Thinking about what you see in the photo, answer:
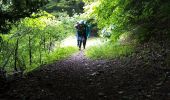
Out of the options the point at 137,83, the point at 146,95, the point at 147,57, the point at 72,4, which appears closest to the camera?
the point at 146,95

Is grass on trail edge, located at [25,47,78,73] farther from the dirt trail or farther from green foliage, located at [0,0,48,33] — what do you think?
green foliage, located at [0,0,48,33]

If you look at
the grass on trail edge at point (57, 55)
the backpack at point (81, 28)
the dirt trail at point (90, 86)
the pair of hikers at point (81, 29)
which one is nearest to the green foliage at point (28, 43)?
the grass on trail edge at point (57, 55)

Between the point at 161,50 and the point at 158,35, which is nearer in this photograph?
the point at 161,50

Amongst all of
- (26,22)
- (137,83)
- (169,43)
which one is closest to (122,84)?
(137,83)

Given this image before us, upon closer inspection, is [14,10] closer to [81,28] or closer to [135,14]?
[135,14]

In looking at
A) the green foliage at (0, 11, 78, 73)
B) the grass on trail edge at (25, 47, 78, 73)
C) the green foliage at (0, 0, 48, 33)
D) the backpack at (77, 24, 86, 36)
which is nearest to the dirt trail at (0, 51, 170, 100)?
the green foliage at (0, 0, 48, 33)

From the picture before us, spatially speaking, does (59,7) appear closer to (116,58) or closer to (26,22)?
(26,22)

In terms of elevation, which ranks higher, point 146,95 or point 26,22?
point 26,22

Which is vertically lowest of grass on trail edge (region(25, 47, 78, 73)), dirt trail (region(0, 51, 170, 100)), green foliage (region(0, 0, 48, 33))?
dirt trail (region(0, 51, 170, 100))

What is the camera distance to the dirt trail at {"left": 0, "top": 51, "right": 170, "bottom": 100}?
268 inches

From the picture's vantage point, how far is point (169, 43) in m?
10.5

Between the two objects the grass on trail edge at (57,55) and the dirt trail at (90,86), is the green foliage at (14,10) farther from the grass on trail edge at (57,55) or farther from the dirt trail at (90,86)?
the grass on trail edge at (57,55)

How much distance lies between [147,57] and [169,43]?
42.2 inches

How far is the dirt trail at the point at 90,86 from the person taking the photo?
268 inches
